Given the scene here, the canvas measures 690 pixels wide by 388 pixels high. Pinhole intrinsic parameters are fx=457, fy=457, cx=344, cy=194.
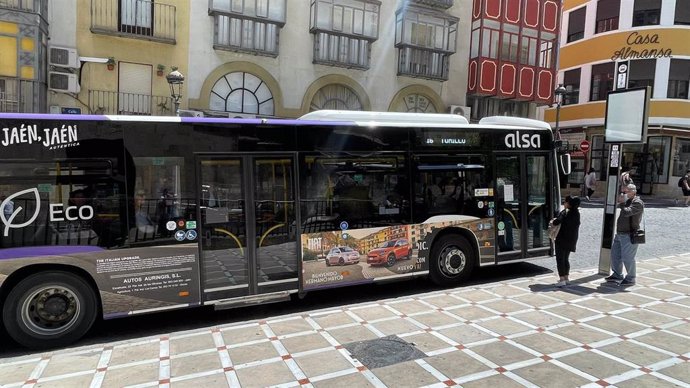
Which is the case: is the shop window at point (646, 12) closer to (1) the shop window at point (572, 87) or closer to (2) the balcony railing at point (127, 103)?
(1) the shop window at point (572, 87)

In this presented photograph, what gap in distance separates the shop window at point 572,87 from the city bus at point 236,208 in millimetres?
25592

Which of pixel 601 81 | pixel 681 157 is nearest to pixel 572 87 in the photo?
pixel 601 81

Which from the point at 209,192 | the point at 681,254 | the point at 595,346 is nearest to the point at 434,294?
the point at 595,346

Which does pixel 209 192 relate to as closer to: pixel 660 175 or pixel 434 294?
pixel 434 294

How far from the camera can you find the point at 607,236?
8.32 m

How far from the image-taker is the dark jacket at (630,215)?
295 inches

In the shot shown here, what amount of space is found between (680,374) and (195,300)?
5.38 meters

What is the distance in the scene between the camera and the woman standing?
7.42 m

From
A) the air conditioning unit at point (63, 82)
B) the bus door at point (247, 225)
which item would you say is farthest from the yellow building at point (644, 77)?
the air conditioning unit at point (63, 82)

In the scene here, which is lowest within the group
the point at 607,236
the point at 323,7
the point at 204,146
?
the point at 607,236

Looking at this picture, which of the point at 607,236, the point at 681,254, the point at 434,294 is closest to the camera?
the point at 434,294

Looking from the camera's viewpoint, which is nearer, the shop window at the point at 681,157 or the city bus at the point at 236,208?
the city bus at the point at 236,208

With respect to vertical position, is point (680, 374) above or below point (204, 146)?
below

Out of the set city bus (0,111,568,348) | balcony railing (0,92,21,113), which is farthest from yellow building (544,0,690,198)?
balcony railing (0,92,21,113)
